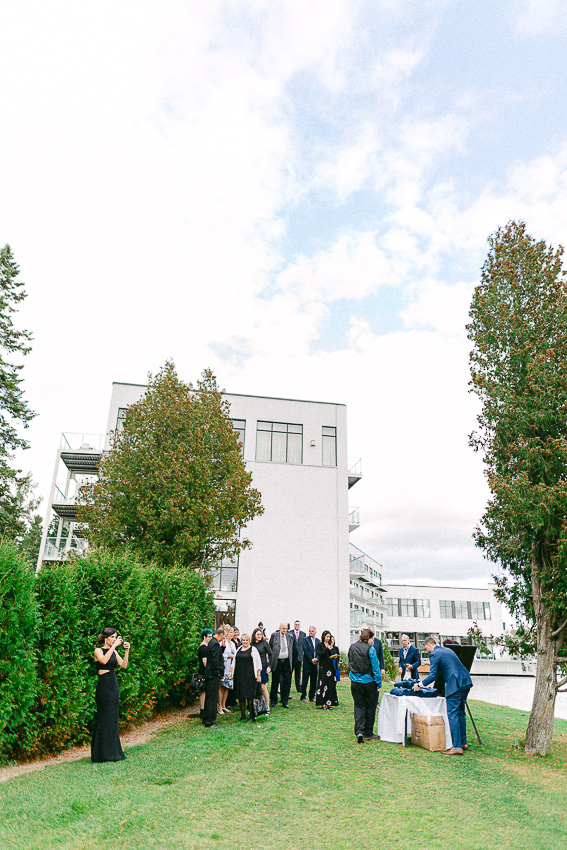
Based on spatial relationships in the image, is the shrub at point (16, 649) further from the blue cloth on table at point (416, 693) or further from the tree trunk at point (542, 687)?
the tree trunk at point (542, 687)

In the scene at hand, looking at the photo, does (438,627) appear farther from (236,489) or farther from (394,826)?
(394,826)

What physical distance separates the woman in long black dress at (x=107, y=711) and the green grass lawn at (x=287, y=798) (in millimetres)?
245

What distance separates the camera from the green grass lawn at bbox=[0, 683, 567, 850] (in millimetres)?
5207

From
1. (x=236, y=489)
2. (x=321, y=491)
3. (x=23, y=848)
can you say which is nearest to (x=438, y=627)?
(x=321, y=491)

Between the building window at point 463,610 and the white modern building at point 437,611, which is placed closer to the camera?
the white modern building at point 437,611

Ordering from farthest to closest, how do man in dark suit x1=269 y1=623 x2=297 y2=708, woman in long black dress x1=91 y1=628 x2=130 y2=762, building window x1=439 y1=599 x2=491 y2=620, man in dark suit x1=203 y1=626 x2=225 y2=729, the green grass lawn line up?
building window x1=439 y1=599 x2=491 y2=620, man in dark suit x1=269 y1=623 x2=297 y2=708, man in dark suit x1=203 y1=626 x2=225 y2=729, woman in long black dress x1=91 y1=628 x2=130 y2=762, the green grass lawn

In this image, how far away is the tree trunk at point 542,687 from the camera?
1003 cm

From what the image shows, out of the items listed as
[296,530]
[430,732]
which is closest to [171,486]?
[430,732]

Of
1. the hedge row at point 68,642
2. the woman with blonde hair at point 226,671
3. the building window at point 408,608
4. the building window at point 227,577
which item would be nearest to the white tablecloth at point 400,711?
the woman with blonde hair at point 226,671

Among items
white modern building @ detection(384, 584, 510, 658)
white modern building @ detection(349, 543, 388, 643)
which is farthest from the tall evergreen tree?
white modern building @ detection(384, 584, 510, 658)

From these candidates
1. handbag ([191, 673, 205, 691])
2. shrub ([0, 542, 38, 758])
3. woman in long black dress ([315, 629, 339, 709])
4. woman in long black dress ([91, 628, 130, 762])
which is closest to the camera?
shrub ([0, 542, 38, 758])

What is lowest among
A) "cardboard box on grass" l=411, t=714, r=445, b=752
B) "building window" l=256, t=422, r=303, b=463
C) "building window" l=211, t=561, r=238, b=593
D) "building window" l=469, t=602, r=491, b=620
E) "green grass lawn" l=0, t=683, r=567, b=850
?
"green grass lawn" l=0, t=683, r=567, b=850

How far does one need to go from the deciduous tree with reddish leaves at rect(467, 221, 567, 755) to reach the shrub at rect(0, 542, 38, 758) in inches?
315

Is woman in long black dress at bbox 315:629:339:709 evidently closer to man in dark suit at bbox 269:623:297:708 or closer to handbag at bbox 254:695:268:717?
man in dark suit at bbox 269:623:297:708
